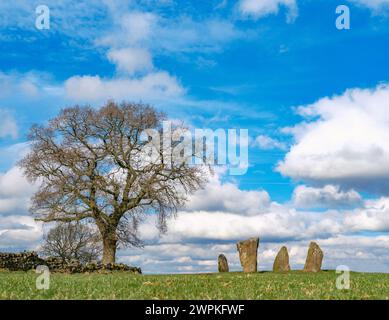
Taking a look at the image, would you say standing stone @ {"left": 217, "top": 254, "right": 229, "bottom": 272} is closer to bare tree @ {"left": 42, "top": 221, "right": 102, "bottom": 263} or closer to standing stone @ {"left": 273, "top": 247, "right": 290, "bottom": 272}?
standing stone @ {"left": 273, "top": 247, "right": 290, "bottom": 272}

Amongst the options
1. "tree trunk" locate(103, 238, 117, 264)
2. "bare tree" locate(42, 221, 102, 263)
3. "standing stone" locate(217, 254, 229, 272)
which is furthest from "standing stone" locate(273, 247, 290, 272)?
"bare tree" locate(42, 221, 102, 263)

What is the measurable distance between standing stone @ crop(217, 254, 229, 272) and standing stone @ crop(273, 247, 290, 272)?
3471mm

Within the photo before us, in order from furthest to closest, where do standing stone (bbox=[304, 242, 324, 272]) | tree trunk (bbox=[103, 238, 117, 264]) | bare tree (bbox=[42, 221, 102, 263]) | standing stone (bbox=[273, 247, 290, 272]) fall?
1. bare tree (bbox=[42, 221, 102, 263])
2. tree trunk (bbox=[103, 238, 117, 264])
3. standing stone (bbox=[273, 247, 290, 272])
4. standing stone (bbox=[304, 242, 324, 272])

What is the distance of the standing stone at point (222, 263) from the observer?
37128mm

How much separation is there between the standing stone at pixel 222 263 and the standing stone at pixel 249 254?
189cm

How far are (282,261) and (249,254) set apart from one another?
235cm

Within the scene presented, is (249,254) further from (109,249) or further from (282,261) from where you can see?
(109,249)

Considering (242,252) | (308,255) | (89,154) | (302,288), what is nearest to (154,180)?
(89,154)

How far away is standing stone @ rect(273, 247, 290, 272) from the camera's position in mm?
35531

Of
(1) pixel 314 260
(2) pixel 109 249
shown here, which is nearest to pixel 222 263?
(1) pixel 314 260

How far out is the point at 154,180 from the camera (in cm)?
4169

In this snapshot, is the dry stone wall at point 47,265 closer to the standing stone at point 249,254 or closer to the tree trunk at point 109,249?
the tree trunk at point 109,249
